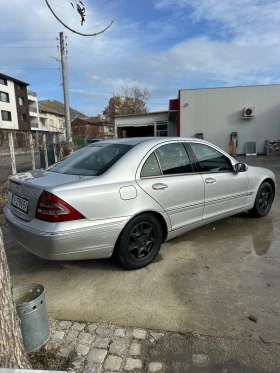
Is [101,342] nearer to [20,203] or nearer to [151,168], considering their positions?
[20,203]

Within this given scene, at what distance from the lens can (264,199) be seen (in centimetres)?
533

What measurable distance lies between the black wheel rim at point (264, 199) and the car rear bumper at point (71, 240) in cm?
323

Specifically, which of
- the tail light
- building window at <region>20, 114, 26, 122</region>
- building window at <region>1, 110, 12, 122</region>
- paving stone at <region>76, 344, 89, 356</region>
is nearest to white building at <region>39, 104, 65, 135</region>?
building window at <region>20, 114, 26, 122</region>

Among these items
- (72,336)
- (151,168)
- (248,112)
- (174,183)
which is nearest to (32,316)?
(72,336)

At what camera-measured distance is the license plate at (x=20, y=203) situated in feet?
10.1

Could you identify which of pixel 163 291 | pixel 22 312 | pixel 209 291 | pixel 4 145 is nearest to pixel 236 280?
pixel 209 291

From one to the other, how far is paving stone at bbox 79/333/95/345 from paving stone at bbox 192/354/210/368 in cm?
82

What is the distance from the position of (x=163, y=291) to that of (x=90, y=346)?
0.98 metres

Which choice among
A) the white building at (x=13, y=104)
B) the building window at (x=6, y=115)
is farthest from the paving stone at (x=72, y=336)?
the building window at (x=6, y=115)

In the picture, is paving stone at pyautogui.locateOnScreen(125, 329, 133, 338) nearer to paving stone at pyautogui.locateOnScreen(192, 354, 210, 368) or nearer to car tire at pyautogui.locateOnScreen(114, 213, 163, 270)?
paving stone at pyautogui.locateOnScreen(192, 354, 210, 368)

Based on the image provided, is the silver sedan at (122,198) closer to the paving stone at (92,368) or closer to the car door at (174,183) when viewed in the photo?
the car door at (174,183)

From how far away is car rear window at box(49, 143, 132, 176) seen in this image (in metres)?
3.34

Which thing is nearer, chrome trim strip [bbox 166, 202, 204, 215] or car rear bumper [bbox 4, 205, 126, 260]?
car rear bumper [bbox 4, 205, 126, 260]

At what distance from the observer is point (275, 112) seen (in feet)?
63.2
